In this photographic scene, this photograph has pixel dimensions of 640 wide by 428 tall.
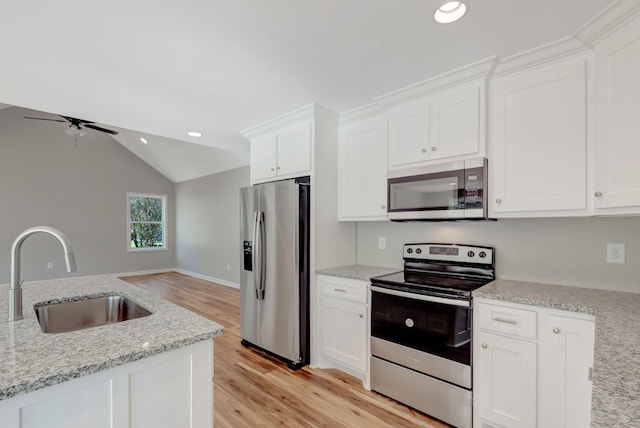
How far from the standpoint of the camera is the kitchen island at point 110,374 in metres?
0.84

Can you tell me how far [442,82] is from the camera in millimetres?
2125

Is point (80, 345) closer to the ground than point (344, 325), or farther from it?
farther from it

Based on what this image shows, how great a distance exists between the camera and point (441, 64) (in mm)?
1970

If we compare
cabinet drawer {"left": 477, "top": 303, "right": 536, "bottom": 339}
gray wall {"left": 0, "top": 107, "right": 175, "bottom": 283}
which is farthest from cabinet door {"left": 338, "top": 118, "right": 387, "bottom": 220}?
gray wall {"left": 0, "top": 107, "right": 175, "bottom": 283}

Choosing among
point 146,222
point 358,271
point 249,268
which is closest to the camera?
point 358,271

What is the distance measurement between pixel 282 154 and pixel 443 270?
183 cm

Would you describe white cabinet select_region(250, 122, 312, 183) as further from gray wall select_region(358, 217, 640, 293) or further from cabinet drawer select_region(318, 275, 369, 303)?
gray wall select_region(358, 217, 640, 293)

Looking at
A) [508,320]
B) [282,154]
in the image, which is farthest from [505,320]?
[282,154]

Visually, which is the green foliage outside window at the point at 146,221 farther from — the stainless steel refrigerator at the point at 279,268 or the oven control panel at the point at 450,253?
the oven control panel at the point at 450,253

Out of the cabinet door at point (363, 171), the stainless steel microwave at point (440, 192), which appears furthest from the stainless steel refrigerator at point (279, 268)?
the stainless steel microwave at point (440, 192)

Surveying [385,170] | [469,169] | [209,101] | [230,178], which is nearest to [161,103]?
[209,101]

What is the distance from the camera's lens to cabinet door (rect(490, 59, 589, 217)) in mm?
1712

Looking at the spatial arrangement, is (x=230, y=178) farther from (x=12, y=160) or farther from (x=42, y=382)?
(x=42, y=382)

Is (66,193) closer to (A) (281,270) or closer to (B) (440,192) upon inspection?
(A) (281,270)
